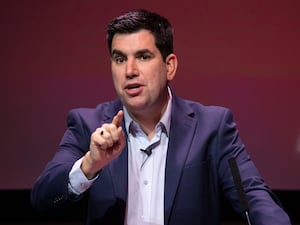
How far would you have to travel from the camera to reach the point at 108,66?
3.52m

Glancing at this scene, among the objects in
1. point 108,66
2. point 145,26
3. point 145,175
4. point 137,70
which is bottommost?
point 145,175

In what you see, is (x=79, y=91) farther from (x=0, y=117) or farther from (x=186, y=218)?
(x=186, y=218)

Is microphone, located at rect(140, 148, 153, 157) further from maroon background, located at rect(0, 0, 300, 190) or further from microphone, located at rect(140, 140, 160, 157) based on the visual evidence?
maroon background, located at rect(0, 0, 300, 190)

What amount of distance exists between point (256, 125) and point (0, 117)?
1899 mm

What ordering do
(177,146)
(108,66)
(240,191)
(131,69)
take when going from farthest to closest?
1. (108,66)
2. (177,146)
3. (131,69)
4. (240,191)

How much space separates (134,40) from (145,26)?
77mm

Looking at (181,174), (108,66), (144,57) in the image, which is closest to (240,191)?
(181,174)

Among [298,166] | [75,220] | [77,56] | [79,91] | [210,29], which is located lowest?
[75,220]

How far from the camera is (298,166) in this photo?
3.65 meters

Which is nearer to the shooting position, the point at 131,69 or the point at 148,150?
the point at 131,69

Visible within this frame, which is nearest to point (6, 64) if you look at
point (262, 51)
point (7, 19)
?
point (7, 19)

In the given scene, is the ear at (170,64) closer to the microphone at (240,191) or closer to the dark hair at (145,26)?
the dark hair at (145,26)

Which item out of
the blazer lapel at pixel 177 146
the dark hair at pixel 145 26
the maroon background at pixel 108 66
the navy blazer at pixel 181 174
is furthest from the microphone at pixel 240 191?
the maroon background at pixel 108 66

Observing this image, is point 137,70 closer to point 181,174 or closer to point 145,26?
point 145,26
